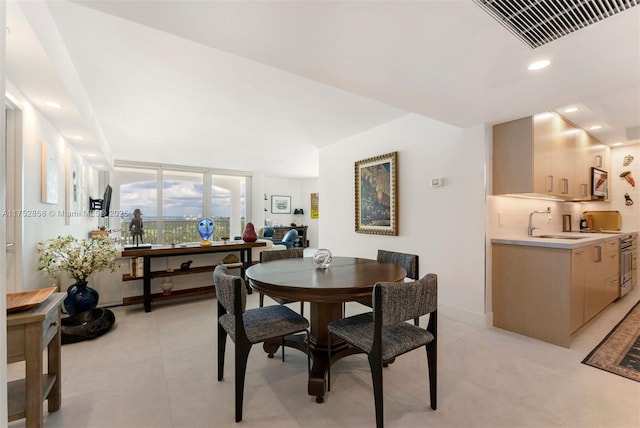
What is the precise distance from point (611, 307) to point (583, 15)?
12.4ft

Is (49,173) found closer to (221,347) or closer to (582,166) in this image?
(221,347)

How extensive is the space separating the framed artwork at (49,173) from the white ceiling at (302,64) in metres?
0.35

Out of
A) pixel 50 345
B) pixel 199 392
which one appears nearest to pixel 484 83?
pixel 199 392

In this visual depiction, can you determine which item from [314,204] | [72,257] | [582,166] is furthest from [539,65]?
[314,204]

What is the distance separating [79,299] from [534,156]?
4.61 meters

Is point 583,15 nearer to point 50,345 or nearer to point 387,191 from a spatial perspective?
point 387,191

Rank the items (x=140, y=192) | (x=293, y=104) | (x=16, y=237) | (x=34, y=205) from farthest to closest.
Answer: (x=140, y=192), (x=293, y=104), (x=34, y=205), (x=16, y=237)

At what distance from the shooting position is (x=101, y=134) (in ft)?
13.7

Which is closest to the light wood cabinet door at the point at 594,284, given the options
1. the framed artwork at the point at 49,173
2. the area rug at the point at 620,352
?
the area rug at the point at 620,352

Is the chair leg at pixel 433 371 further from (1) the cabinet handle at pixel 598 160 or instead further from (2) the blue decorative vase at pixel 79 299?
(1) the cabinet handle at pixel 598 160

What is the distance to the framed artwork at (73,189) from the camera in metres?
3.71

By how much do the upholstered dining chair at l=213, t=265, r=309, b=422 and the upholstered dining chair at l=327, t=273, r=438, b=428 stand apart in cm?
32

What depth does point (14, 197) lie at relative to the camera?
233 cm

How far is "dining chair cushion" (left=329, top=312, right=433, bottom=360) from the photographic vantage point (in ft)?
5.00
